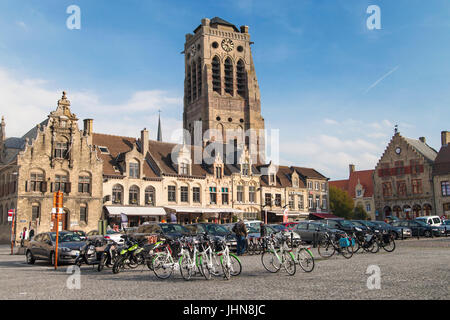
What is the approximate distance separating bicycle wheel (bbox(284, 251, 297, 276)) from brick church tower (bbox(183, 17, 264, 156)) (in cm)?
5927

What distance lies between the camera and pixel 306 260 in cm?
1247

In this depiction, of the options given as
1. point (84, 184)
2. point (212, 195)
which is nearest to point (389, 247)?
point (84, 184)

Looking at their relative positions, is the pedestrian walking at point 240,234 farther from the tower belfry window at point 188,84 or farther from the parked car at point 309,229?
the tower belfry window at point 188,84

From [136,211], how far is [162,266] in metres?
28.2

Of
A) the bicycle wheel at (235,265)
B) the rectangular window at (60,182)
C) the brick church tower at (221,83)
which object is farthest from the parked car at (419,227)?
the brick church tower at (221,83)

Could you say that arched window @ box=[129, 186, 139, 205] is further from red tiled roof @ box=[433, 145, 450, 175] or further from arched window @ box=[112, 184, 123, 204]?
red tiled roof @ box=[433, 145, 450, 175]

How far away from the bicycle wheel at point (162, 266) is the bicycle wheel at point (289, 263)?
3231mm

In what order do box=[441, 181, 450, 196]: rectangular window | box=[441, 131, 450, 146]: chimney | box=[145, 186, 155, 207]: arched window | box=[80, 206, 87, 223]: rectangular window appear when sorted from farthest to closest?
1. box=[441, 131, 450, 146]: chimney
2. box=[441, 181, 450, 196]: rectangular window
3. box=[145, 186, 155, 207]: arched window
4. box=[80, 206, 87, 223]: rectangular window

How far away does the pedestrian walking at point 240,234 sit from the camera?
61.7ft

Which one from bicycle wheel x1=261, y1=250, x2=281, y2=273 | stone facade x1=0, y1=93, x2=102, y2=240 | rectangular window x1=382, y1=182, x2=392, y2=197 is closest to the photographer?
bicycle wheel x1=261, y1=250, x2=281, y2=273

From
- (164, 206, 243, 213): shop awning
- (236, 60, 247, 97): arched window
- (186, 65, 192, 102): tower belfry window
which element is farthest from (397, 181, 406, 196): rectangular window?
(186, 65, 192, 102): tower belfry window

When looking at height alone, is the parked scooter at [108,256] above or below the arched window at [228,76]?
below

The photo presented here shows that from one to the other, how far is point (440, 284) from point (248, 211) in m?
39.8

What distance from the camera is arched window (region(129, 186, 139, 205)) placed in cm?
4138
